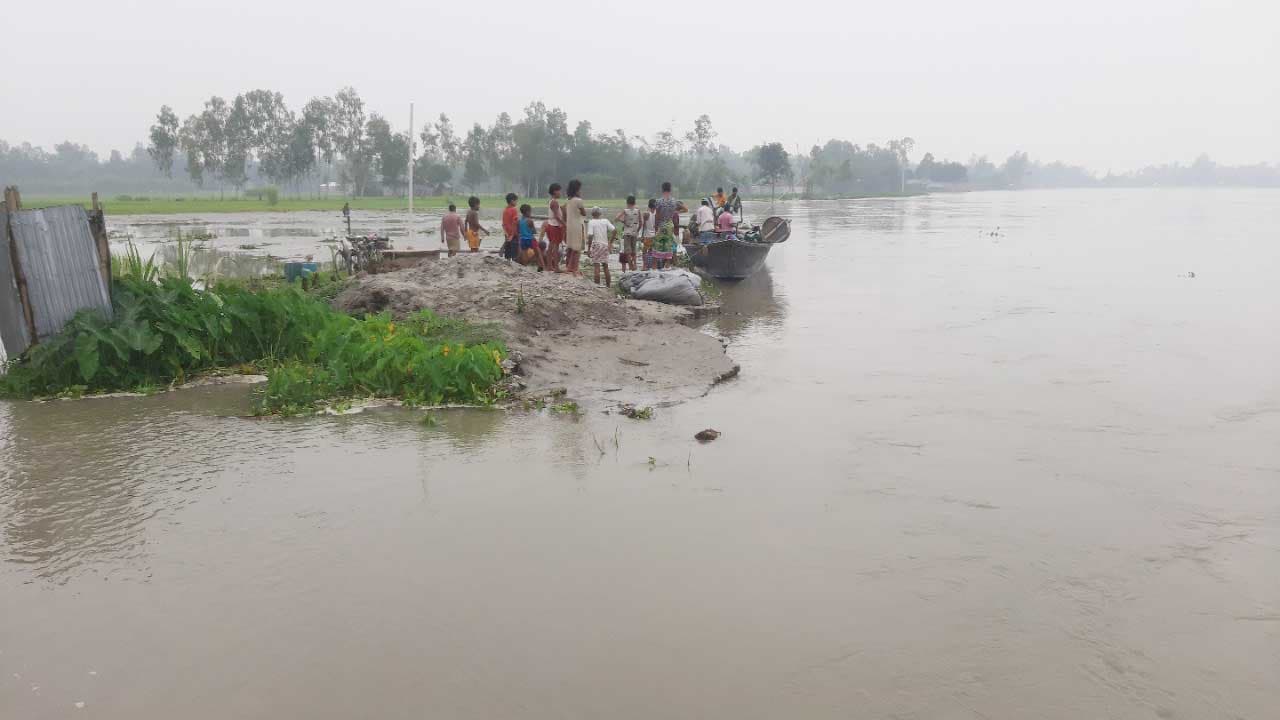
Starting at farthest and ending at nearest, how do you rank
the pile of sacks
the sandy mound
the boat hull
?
the boat hull < the pile of sacks < the sandy mound

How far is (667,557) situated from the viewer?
4.69 metres

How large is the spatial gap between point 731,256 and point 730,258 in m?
0.05

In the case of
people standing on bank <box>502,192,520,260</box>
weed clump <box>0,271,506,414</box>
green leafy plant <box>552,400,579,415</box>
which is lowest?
green leafy plant <box>552,400,579,415</box>

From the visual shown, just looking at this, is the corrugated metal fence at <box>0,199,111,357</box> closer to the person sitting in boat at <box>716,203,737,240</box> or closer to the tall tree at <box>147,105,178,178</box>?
the person sitting in boat at <box>716,203,737,240</box>

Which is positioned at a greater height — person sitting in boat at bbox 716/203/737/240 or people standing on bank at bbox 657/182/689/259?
people standing on bank at bbox 657/182/689/259

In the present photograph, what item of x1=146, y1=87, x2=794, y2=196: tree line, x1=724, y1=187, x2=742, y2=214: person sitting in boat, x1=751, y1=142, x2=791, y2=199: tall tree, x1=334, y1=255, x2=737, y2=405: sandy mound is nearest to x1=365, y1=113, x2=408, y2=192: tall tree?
x1=146, y1=87, x2=794, y2=196: tree line

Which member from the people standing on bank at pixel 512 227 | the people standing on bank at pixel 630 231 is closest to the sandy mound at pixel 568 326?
the people standing on bank at pixel 512 227

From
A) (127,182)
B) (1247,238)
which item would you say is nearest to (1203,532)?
(1247,238)

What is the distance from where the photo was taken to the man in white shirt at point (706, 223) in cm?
1836

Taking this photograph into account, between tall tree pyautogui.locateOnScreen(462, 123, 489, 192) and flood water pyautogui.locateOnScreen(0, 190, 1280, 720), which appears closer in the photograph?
flood water pyautogui.locateOnScreen(0, 190, 1280, 720)

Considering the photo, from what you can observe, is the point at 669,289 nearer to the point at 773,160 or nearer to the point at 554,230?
the point at 554,230

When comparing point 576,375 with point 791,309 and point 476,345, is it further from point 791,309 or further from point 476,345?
point 791,309

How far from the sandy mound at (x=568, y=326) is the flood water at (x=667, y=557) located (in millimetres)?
819

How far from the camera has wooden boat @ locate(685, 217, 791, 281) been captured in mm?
17016
